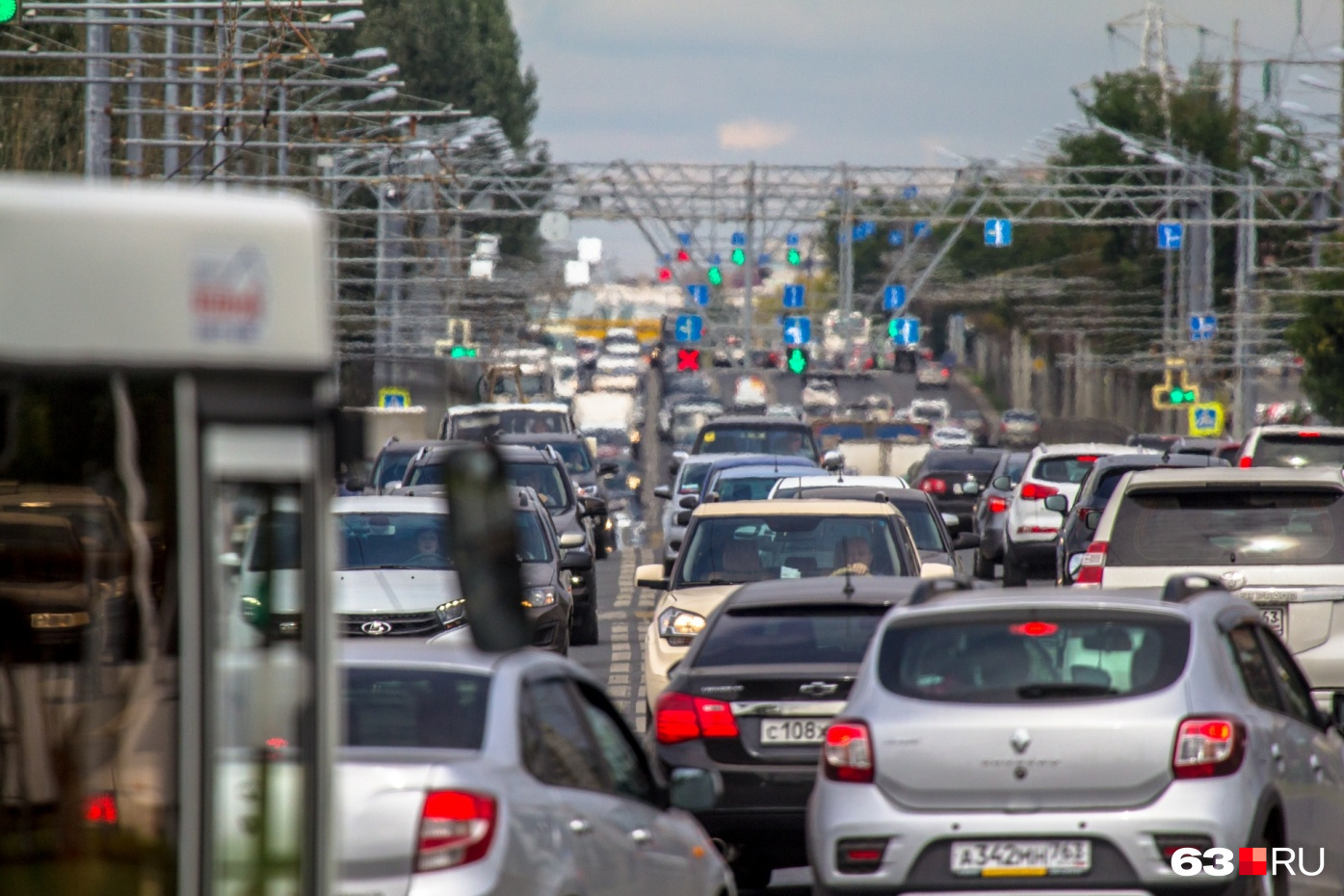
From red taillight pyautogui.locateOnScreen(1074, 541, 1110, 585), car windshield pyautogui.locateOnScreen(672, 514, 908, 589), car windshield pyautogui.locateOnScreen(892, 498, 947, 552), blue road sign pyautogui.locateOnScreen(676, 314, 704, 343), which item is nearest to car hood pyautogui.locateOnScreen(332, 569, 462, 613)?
car windshield pyautogui.locateOnScreen(672, 514, 908, 589)

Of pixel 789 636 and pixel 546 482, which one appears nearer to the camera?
pixel 789 636

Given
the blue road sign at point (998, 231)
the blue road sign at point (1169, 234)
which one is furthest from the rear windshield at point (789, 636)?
the blue road sign at point (1169, 234)

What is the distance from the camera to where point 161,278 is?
453cm

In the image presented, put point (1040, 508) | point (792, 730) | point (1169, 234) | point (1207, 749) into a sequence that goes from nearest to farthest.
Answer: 1. point (1207, 749)
2. point (792, 730)
3. point (1040, 508)
4. point (1169, 234)

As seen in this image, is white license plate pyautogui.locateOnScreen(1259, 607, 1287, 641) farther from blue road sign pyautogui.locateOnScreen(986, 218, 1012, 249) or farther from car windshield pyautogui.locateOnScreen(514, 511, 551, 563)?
blue road sign pyautogui.locateOnScreen(986, 218, 1012, 249)

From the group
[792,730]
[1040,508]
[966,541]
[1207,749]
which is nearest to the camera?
[1207,749]

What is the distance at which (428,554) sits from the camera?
17297 millimetres

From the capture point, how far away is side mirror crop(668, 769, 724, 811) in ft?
24.6

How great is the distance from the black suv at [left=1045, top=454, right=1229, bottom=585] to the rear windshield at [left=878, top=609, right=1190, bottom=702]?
11309 millimetres

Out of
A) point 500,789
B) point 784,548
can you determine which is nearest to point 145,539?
point 500,789

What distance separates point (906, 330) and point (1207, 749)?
72865 millimetres

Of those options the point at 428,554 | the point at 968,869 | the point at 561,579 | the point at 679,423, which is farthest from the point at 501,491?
the point at 679,423

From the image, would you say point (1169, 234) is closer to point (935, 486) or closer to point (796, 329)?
point (796, 329)

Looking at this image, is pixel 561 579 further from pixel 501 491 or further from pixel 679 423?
pixel 679 423
